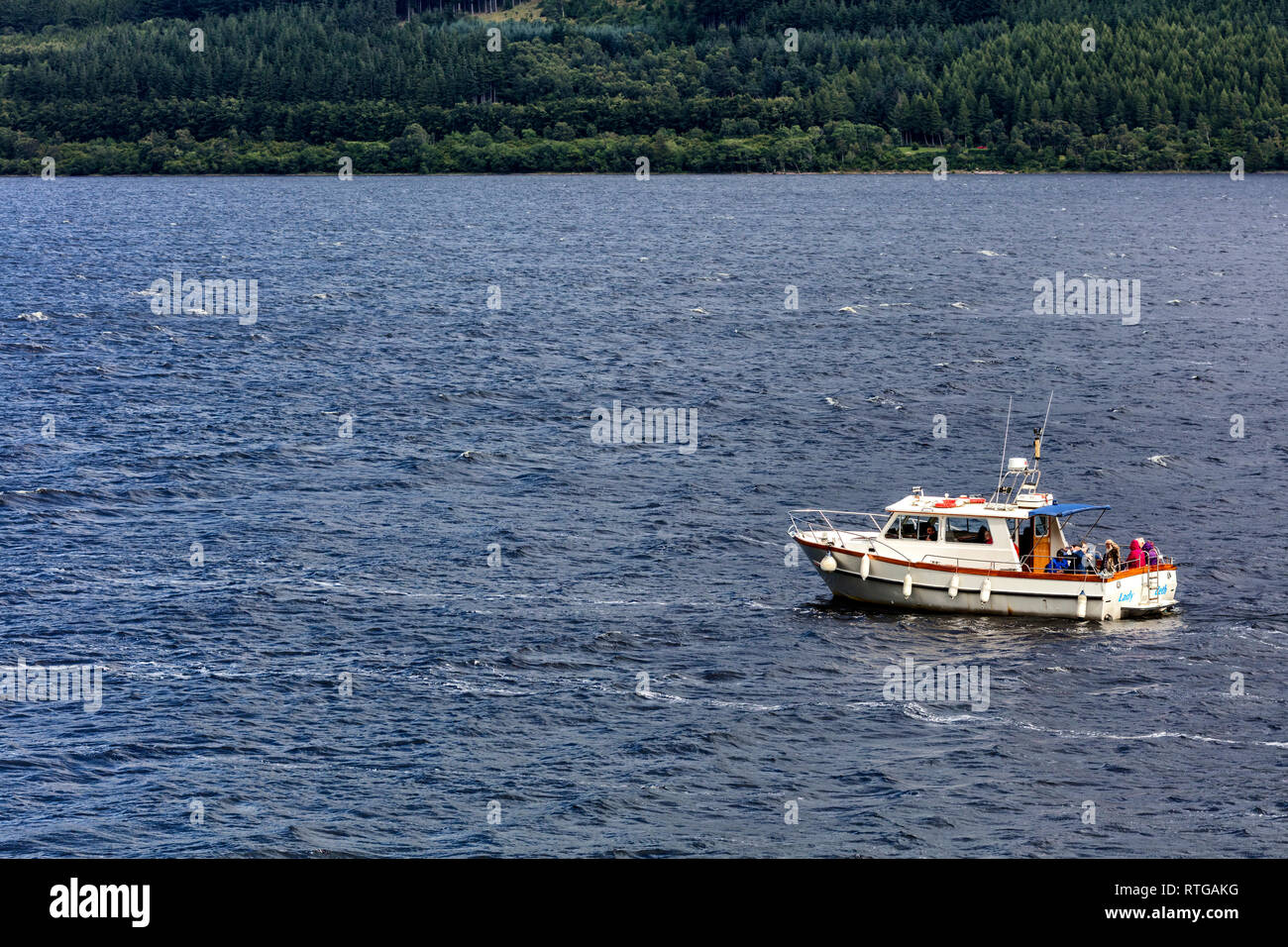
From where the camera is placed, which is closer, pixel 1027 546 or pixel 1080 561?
pixel 1080 561

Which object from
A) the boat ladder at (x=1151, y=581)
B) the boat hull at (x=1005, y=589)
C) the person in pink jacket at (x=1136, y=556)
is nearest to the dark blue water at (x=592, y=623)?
the boat hull at (x=1005, y=589)

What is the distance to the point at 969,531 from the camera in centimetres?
6862

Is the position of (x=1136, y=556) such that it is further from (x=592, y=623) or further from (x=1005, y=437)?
(x=1005, y=437)

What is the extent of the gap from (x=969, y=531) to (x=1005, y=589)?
3430mm

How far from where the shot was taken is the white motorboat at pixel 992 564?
65.9m

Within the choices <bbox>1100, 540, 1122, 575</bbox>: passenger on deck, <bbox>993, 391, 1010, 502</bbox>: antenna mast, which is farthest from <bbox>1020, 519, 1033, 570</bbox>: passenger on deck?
<bbox>1100, 540, 1122, 575</bbox>: passenger on deck

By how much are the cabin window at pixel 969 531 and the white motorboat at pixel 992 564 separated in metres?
0.04

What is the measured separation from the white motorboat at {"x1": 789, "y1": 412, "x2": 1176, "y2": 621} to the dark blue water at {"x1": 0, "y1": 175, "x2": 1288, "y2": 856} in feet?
4.96

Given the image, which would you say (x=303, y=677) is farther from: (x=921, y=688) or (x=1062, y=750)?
(x=1062, y=750)

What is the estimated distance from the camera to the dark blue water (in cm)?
4725

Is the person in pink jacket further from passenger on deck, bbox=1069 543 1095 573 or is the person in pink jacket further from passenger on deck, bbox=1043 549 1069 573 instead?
passenger on deck, bbox=1043 549 1069 573

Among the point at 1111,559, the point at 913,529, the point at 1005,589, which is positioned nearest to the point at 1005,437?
the point at 913,529

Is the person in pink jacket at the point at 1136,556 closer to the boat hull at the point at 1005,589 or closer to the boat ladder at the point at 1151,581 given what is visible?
the boat ladder at the point at 1151,581

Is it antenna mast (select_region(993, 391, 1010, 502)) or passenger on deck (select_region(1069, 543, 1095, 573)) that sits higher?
antenna mast (select_region(993, 391, 1010, 502))
